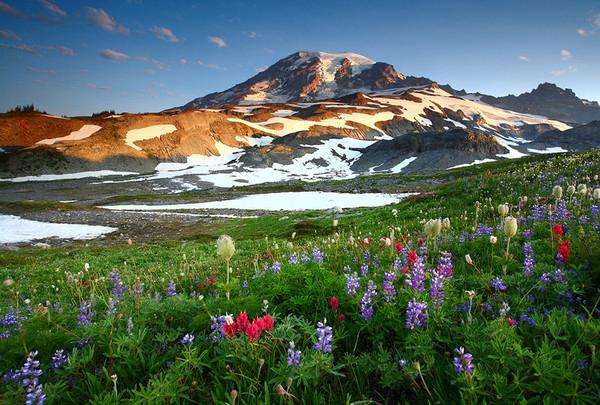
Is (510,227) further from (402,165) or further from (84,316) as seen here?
(402,165)

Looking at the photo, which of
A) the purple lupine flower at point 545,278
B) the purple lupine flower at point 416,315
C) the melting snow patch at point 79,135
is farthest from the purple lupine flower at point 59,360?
the melting snow patch at point 79,135

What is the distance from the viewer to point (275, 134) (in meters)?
190

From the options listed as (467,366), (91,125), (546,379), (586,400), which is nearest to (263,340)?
(467,366)

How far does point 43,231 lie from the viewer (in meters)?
40.1

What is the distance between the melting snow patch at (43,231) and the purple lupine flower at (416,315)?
39.7 metres

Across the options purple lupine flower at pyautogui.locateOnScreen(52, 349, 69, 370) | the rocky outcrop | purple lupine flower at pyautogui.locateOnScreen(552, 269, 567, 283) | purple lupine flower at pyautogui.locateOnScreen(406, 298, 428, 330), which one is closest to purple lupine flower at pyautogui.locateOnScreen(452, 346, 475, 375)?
purple lupine flower at pyautogui.locateOnScreen(406, 298, 428, 330)

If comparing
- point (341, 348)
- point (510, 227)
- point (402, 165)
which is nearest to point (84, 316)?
point (341, 348)

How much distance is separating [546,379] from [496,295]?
1.67 meters

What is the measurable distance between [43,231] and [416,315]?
46924mm

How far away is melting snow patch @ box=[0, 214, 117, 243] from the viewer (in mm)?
36938

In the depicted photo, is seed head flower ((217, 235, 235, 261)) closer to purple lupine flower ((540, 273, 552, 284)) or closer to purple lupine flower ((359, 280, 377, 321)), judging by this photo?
purple lupine flower ((359, 280, 377, 321))

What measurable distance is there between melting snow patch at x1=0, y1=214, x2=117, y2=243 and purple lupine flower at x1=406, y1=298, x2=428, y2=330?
39709 mm

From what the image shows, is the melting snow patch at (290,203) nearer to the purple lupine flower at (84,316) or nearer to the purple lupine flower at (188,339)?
the purple lupine flower at (84,316)

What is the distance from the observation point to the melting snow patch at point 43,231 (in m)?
36.9
